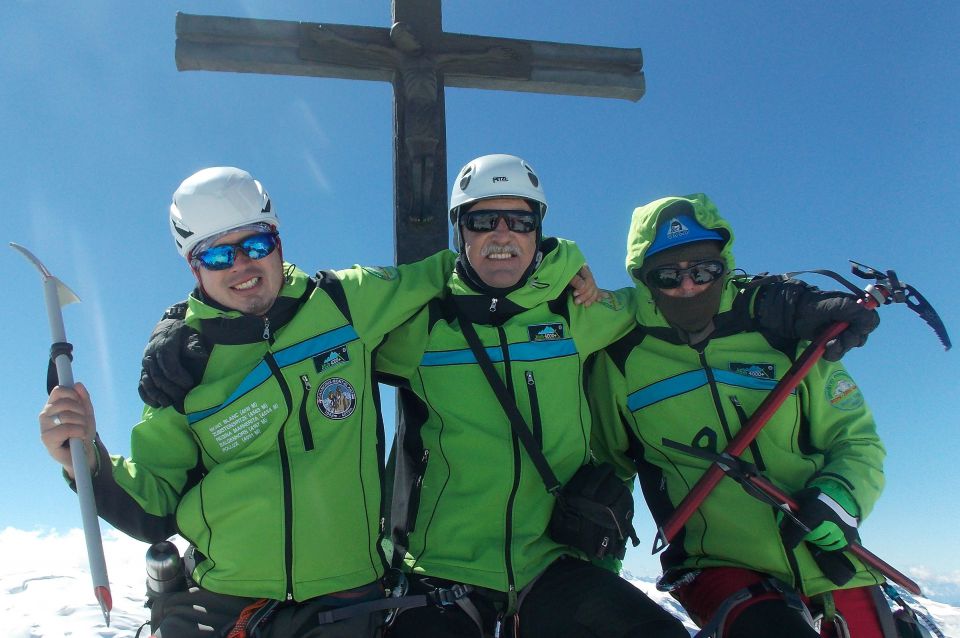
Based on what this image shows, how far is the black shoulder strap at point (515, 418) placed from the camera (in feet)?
11.6

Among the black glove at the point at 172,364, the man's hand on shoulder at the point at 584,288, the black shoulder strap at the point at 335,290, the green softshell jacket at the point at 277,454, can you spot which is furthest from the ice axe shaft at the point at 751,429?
the black glove at the point at 172,364

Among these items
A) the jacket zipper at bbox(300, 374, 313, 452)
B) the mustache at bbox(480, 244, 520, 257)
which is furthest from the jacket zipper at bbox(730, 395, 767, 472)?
the jacket zipper at bbox(300, 374, 313, 452)

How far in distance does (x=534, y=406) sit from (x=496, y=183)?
1401mm

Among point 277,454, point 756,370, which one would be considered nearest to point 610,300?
point 756,370

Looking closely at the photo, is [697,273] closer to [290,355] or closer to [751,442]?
[751,442]

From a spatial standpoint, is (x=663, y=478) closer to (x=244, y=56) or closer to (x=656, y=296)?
(x=656, y=296)

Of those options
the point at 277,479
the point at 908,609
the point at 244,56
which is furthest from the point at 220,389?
the point at 908,609

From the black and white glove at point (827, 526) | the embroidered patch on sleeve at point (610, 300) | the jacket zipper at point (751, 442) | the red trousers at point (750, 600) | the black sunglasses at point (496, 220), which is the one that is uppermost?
the black sunglasses at point (496, 220)

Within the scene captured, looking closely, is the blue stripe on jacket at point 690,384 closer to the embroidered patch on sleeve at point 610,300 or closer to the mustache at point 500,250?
the embroidered patch on sleeve at point 610,300

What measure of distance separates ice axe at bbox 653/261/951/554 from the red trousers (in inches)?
13.9

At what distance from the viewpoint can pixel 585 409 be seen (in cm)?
386

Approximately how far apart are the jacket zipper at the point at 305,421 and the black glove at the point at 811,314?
106 inches

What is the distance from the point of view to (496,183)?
412 centimetres

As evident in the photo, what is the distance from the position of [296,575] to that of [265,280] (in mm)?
1539
